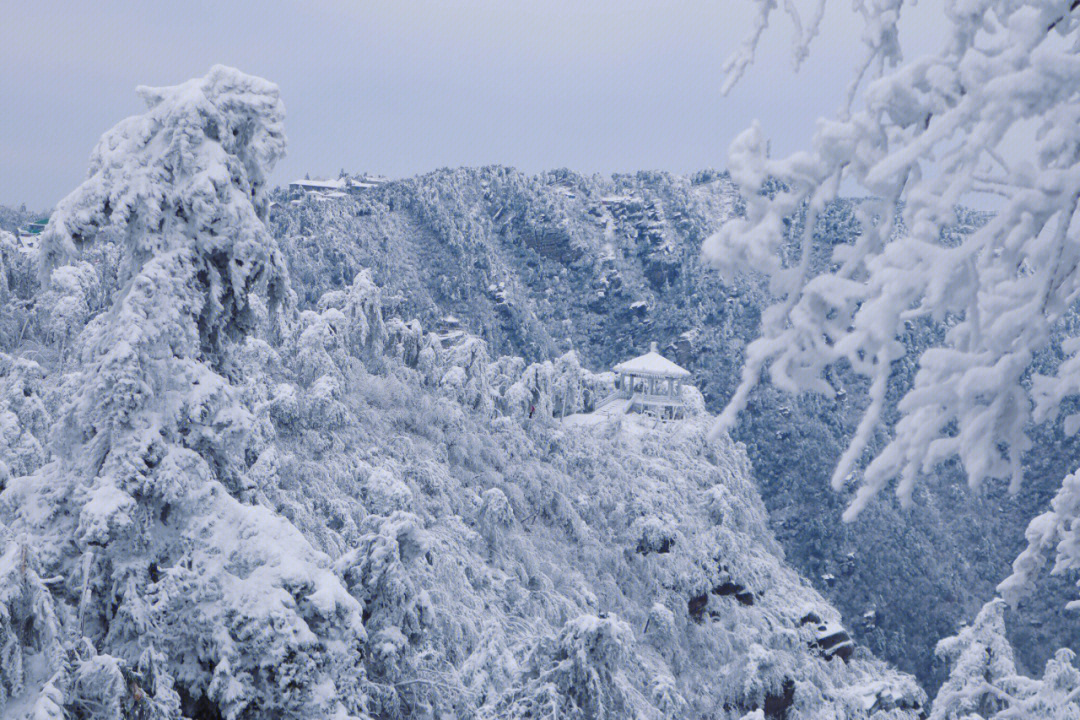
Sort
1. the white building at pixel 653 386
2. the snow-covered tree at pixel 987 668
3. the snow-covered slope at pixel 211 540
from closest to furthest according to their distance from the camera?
1. the snow-covered slope at pixel 211 540
2. the snow-covered tree at pixel 987 668
3. the white building at pixel 653 386

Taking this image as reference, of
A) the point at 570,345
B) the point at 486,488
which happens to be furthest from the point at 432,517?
the point at 570,345

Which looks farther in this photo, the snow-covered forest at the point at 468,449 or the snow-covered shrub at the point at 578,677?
the snow-covered shrub at the point at 578,677

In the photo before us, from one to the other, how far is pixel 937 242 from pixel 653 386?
3699 cm

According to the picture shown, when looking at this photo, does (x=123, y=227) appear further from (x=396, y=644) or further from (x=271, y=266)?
(x=396, y=644)

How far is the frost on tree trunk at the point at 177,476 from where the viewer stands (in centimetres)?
635

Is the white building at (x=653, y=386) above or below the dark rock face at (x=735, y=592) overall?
above

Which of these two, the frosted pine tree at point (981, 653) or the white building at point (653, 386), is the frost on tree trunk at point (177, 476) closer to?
the frosted pine tree at point (981, 653)

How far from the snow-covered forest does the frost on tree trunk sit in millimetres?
26

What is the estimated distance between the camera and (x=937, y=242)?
6.48ft

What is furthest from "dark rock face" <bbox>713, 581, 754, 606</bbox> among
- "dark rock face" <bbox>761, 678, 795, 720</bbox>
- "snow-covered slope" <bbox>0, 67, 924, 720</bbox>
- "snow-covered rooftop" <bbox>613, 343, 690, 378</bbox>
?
"snow-covered rooftop" <bbox>613, 343, 690, 378</bbox>

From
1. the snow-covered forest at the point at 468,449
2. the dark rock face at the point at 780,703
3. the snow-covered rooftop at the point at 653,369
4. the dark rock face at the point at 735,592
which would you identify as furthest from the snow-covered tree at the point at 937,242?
the snow-covered rooftop at the point at 653,369

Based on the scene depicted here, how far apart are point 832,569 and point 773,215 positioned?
71.1 metres

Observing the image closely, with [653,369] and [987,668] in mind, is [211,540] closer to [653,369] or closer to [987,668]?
[987,668]

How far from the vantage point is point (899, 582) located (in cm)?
6575
